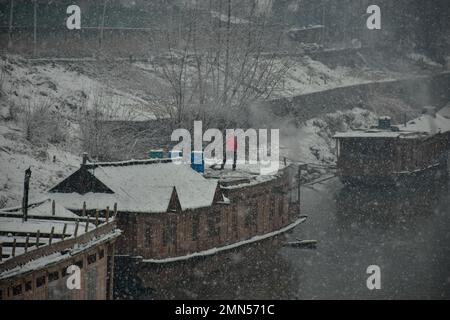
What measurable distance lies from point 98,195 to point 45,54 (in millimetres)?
22195

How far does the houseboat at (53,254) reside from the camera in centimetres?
1708

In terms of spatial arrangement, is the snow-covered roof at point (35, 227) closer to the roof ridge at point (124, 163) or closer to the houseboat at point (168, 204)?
the houseboat at point (168, 204)

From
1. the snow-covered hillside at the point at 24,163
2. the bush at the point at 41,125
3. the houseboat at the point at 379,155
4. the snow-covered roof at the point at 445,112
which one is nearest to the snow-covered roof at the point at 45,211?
the snow-covered hillside at the point at 24,163

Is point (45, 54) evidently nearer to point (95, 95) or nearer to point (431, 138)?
point (95, 95)

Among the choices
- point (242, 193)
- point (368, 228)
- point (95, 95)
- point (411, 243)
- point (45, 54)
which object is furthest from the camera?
point (45, 54)

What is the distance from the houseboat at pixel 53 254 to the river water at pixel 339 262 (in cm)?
393

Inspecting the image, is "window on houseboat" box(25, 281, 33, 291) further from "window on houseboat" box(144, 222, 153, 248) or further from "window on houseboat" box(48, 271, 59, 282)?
"window on houseboat" box(144, 222, 153, 248)

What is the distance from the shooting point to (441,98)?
7250cm

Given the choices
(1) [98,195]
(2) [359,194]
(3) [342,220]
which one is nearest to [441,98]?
(2) [359,194]

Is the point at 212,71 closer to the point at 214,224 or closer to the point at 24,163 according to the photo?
the point at 24,163

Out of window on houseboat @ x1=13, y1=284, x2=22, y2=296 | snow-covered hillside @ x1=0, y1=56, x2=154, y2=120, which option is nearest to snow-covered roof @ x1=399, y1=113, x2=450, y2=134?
snow-covered hillside @ x1=0, y1=56, x2=154, y2=120

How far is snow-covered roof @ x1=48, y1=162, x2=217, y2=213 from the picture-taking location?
24.2 meters

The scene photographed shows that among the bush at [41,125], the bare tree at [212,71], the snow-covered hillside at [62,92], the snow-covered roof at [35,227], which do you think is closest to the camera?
the snow-covered roof at [35,227]
